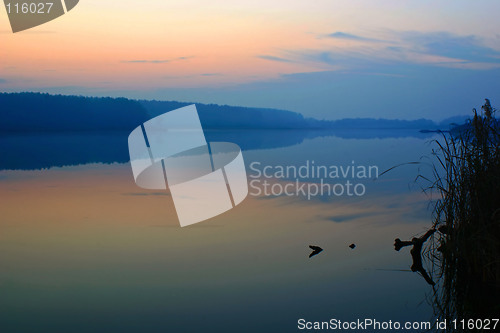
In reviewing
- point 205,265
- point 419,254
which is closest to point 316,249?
point 419,254

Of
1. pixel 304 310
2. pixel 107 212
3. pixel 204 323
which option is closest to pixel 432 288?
pixel 304 310

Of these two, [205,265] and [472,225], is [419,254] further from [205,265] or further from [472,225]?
[205,265]

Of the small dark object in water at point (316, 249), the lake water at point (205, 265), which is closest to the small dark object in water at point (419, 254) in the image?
the lake water at point (205, 265)

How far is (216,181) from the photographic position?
41.5 feet

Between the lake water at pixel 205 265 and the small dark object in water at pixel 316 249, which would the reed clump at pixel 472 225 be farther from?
the small dark object in water at pixel 316 249

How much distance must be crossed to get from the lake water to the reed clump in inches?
10.0

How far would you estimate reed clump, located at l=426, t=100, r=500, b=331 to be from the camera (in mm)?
4348

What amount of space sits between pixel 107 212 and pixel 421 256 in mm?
5105

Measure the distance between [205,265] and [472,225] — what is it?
2623 mm

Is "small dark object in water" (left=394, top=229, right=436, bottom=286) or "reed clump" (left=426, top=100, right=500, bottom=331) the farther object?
"small dark object in water" (left=394, top=229, right=436, bottom=286)

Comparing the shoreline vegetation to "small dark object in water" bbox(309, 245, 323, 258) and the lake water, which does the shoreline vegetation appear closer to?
the lake water

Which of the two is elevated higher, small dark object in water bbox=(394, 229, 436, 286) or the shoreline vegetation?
the shoreline vegetation

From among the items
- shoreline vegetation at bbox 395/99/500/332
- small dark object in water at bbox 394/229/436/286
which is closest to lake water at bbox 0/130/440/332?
small dark object in water at bbox 394/229/436/286

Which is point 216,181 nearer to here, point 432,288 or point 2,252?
point 2,252
